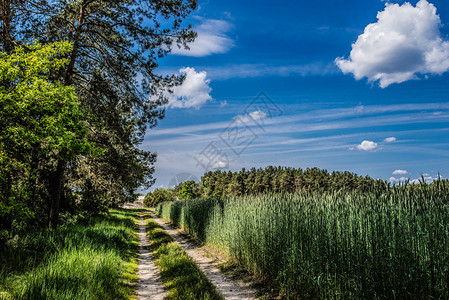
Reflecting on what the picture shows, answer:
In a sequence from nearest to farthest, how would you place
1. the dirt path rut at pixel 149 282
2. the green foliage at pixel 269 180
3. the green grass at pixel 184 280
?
1. the green grass at pixel 184 280
2. the dirt path rut at pixel 149 282
3. the green foliage at pixel 269 180

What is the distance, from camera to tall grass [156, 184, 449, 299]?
3.21 m

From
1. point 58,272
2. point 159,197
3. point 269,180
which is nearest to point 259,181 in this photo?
point 269,180

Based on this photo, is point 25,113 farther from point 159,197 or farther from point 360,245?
point 159,197

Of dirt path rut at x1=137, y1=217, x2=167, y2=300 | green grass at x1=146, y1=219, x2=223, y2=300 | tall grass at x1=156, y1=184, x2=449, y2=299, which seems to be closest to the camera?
tall grass at x1=156, y1=184, x2=449, y2=299

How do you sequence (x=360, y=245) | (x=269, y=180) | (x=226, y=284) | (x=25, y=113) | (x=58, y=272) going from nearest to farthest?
(x=360, y=245), (x=58, y=272), (x=25, y=113), (x=226, y=284), (x=269, y=180)

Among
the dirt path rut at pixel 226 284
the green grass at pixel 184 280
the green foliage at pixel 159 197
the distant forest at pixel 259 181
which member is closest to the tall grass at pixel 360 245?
the dirt path rut at pixel 226 284

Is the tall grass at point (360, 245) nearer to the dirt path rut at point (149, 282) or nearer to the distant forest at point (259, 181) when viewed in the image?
the dirt path rut at point (149, 282)

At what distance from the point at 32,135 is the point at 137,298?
169 inches

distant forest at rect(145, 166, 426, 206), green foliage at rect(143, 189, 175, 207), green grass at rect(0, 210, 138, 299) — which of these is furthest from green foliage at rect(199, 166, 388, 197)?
green grass at rect(0, 210, 138, 299)

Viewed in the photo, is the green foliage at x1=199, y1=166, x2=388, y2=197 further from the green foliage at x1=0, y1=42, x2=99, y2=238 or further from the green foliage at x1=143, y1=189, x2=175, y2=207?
the green foliage at x1=0, y1=42, x2=99, y2=238

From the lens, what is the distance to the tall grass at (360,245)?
3.21 meters

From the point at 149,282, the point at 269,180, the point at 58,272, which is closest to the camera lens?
the point at 58,272

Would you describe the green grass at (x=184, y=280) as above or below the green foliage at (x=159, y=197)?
above

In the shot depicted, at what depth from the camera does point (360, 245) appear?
395cm
